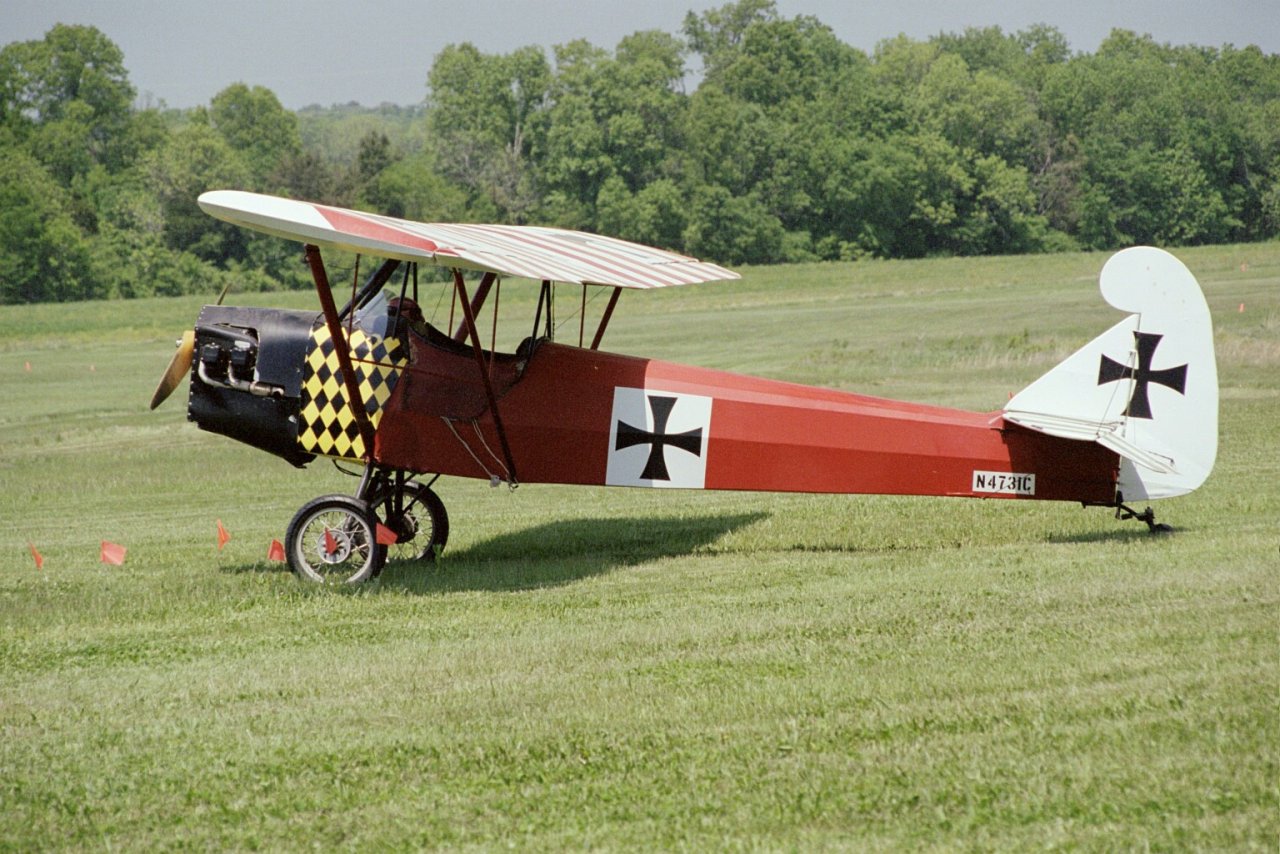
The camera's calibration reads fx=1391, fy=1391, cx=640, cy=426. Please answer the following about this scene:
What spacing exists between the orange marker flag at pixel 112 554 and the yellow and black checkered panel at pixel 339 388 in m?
2.65

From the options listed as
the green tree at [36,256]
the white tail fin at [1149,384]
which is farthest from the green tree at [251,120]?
the white tail fin at [1149,384]

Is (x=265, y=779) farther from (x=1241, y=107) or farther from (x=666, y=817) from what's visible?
(x=1241, y=107)

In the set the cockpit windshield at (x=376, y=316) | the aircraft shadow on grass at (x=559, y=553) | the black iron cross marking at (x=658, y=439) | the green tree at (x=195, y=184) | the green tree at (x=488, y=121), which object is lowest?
the aircraft shadow on grass at (x=559, y=553)

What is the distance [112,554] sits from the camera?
1206 centimetres

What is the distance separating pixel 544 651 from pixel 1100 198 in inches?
3538

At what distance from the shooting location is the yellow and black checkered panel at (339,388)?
10.3 m

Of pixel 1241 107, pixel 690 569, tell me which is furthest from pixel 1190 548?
pixel 1241 107

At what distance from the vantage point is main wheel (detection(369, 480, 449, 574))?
1134 centimetres

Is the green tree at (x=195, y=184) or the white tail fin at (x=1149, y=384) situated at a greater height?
the green tree at (x=195, y=184)

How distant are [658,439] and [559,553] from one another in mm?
1781

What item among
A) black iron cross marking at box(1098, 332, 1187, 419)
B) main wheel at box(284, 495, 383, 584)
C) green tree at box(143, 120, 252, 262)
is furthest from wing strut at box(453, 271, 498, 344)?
green tree at box(143, 120, 252, 262)

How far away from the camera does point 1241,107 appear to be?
94312 mm

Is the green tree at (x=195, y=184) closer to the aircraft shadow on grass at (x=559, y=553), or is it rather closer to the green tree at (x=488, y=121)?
the green tree at (x=488, y=121)

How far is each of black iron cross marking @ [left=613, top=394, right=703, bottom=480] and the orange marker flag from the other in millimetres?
4587
